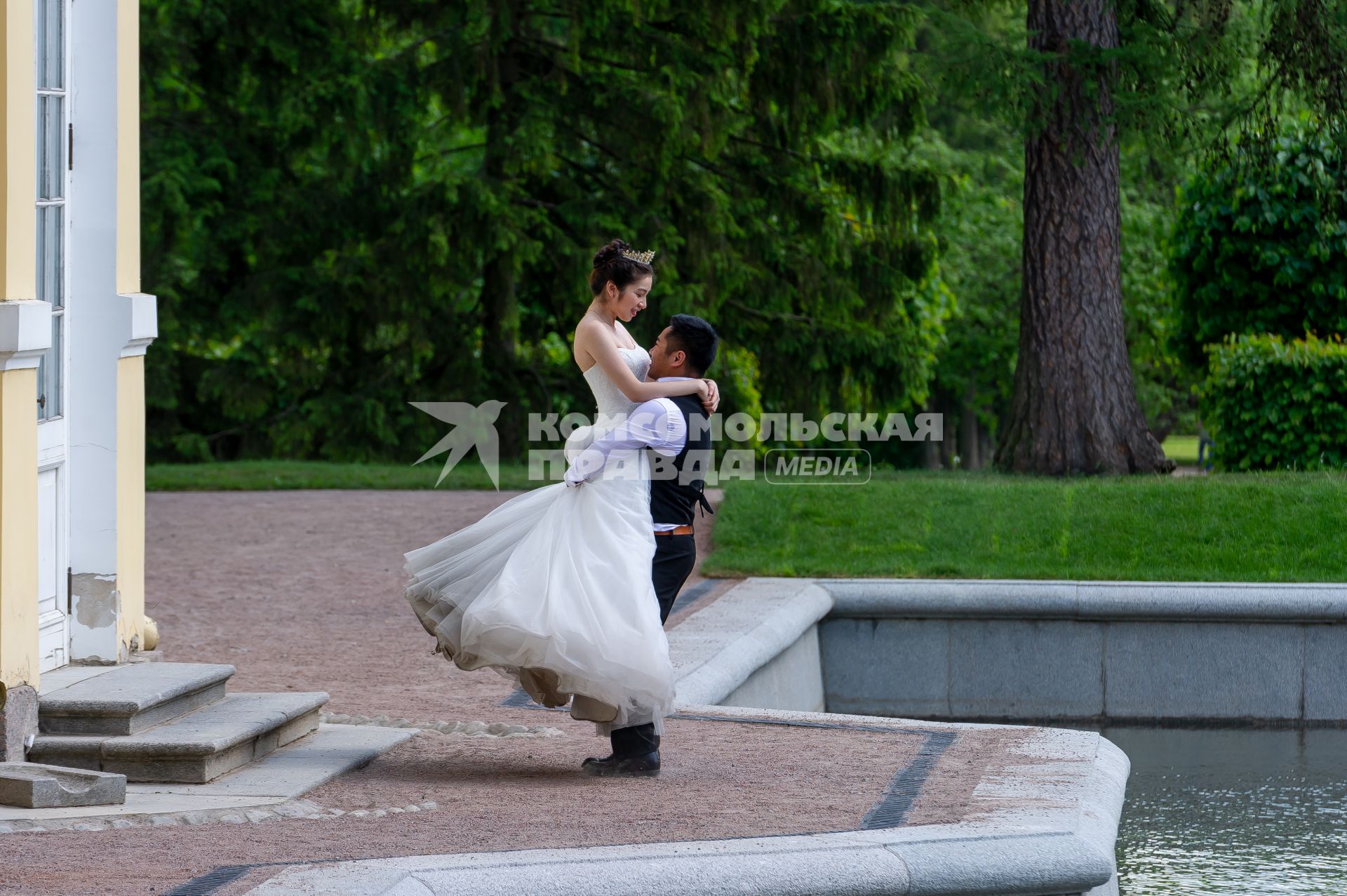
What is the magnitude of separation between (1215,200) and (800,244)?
525cm

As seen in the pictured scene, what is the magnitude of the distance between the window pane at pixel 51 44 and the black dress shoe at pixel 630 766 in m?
3.37

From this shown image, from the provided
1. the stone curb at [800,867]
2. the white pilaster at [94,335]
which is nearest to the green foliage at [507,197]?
the white pilaster at [94,335]

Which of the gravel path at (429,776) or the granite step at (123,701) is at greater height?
the granite step at (123,701)

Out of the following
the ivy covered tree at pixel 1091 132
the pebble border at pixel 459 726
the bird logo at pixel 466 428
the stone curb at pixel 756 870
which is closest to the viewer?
the stone curb at pixel 756 870

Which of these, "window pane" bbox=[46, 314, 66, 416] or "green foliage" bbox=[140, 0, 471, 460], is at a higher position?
"green foliage" bbox=[140, 0, 471, 460]

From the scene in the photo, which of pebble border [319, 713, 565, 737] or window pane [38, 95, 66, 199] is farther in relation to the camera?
pebble border [319, 713, 565, 737]

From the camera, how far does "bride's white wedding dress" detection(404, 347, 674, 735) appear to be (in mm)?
5012

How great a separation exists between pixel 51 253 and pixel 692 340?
2.61 metres

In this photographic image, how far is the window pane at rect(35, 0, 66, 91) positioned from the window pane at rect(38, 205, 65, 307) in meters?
0.49

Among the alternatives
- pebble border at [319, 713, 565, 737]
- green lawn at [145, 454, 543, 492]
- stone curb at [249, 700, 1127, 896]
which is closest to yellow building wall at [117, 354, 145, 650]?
pebble border at [319, 713, 565, 737]

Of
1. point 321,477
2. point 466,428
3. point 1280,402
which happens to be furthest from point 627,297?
point 466,428

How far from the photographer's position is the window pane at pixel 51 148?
595 cm

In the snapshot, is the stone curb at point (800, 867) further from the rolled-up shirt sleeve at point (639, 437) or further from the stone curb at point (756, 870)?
the rolled-up shirt sleeve at point (639, 437)

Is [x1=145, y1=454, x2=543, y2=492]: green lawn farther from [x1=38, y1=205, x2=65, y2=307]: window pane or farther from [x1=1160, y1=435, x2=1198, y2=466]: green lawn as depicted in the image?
[x1=1160, y1=435, x2=1198, y2=466]: green lawn
